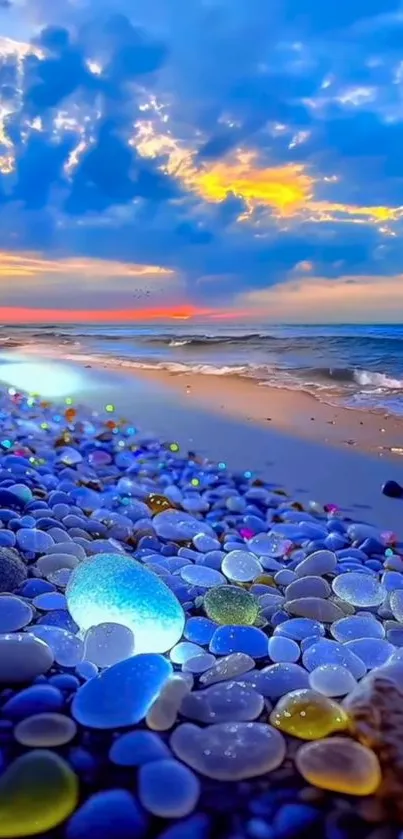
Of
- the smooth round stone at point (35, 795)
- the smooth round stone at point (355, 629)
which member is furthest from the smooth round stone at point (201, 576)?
the smooth round stone at point (35, 795)

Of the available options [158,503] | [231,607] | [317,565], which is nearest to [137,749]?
[231,607]

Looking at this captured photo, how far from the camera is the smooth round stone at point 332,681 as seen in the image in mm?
1346

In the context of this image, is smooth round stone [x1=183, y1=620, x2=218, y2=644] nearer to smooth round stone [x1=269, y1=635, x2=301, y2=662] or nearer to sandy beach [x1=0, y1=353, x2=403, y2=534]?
smooth round stone [x1=269, y1=635, x2=301, y2=662]

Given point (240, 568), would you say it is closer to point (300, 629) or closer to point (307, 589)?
point (307, 589)

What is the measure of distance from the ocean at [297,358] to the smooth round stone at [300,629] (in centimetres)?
411

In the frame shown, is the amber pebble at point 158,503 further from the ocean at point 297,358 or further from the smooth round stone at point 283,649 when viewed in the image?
the ocean at point 297,358

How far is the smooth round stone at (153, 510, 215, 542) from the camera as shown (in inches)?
102

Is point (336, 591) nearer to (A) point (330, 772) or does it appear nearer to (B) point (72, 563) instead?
(B) point (72, 563)

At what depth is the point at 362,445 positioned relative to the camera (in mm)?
4246

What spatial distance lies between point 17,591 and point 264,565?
900 millimetres

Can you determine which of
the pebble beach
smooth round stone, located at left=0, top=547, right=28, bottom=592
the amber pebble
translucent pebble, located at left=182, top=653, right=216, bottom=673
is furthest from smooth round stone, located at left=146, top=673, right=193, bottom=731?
the amber pebble

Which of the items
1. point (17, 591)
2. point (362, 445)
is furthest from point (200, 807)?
point (362, 445)

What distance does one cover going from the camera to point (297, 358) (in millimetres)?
12250

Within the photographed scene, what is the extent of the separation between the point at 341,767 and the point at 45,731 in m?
0.50
